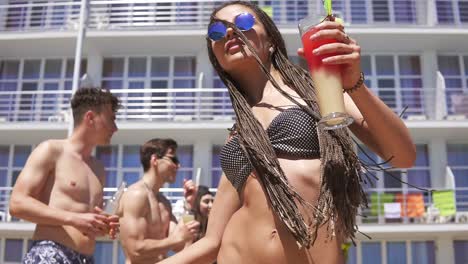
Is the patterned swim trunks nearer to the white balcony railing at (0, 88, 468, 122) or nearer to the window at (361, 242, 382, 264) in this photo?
the white balcony railing at (0, 88, 468, 122)

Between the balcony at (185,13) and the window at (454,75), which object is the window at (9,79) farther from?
the window at (454,75)

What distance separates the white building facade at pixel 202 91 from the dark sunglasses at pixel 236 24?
13318 millimetres

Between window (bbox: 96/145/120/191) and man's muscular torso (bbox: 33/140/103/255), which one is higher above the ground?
window (bbox: 96/145/120/191)

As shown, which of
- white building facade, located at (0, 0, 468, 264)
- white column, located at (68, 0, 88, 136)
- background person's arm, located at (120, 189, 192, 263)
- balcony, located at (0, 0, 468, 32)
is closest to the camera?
background person's arm, located at (120, 189, 192, 263)

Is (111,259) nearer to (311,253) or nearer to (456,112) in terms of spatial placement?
(456,112)

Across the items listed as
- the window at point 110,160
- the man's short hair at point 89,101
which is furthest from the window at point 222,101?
the man's short hair at point 89,101

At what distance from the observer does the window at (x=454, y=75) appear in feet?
52.0

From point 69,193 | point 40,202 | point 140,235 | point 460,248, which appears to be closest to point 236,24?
point 40,202

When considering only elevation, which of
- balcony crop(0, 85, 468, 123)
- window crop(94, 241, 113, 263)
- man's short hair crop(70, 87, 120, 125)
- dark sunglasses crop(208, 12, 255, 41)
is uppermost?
balcony crop(0, 85, 468, 123)

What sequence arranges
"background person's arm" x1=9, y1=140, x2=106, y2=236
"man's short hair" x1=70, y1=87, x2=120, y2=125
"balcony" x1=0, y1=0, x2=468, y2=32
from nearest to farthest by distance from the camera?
"background person's arm" x1=9, y1=140, x2=106, y2=236, "man's short hair" x1=70, y1=87, x2=120, y2=125, "balcony" x1=0, y1=0, x2=468, y2=32

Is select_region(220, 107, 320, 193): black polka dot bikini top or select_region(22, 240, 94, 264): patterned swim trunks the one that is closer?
select_region(220, 107, 320, 193): black polka dot bikini top

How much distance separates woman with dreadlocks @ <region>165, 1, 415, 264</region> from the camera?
1.21 meters

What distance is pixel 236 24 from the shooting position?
141cm

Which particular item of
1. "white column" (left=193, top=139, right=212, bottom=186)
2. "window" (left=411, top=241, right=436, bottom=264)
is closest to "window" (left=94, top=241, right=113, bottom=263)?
"white column" (left=193, top=139, right=212, bottom=186)
